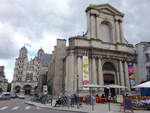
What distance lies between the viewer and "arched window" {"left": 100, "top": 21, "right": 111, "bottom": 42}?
112ft

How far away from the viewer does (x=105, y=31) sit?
114 ft

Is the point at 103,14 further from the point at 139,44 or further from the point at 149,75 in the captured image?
the point at 149,75

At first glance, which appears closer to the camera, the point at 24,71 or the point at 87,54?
the point at 87,54

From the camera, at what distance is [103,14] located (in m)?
34.3

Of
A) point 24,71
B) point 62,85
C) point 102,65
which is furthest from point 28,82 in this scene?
point 102,65

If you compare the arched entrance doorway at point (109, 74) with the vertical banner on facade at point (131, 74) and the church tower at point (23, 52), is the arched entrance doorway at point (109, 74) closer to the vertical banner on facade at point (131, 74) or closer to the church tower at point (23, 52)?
the vertical banner on facade at point (131, 74)

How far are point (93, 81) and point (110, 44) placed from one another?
887 cm

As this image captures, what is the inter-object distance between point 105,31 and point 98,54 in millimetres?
6784

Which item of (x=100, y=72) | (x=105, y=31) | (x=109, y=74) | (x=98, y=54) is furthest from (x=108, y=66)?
(x=105, y=31)

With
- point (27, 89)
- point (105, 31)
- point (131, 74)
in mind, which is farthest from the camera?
point (27, 89)

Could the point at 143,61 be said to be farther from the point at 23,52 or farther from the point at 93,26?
the point at 23,52

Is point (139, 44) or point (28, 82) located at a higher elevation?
point (139, 44)

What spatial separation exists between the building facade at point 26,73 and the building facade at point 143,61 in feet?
177

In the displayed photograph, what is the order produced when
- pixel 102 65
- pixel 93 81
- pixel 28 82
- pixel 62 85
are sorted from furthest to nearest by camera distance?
pixel 28 82 < pixel 62 85 < pixel 102 65 < pixel 93 81
